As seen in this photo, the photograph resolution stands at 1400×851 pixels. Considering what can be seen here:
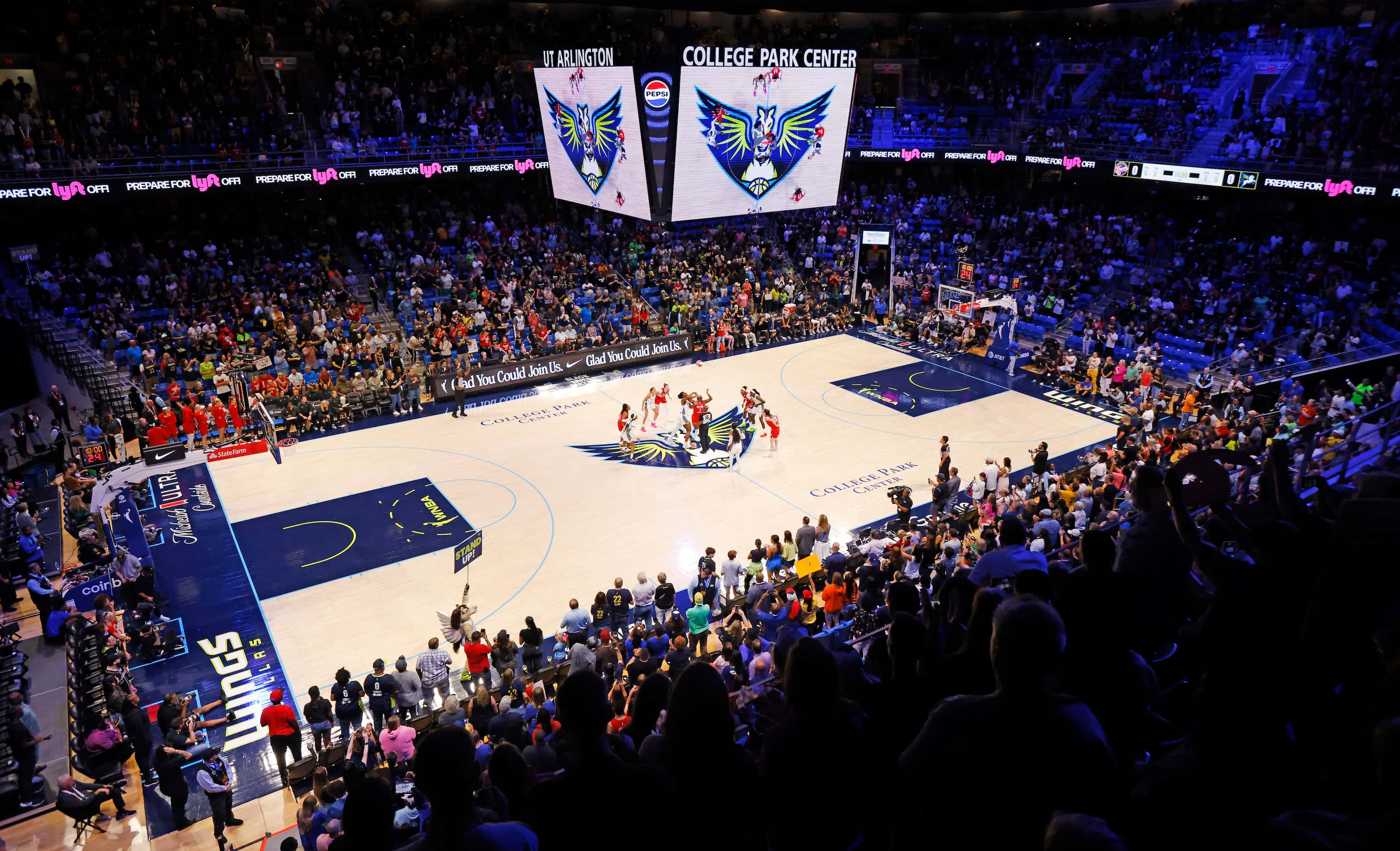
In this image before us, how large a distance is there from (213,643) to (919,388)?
18.3 metres

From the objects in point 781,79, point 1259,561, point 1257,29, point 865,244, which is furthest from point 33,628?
point 1257,29

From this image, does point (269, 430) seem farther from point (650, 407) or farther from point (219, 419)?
point (650, 407)

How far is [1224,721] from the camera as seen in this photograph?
3.21 m

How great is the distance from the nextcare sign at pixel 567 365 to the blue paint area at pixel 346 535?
5686mm

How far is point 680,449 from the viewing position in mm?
20344

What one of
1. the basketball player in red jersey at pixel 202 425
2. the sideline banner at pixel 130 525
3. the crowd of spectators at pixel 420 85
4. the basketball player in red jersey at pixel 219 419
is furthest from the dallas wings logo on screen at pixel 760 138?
the sideline banner at pixel 130 525

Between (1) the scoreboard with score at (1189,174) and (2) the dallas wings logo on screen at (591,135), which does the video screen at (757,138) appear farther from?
(1) the scoreboard with score at (1189,174)

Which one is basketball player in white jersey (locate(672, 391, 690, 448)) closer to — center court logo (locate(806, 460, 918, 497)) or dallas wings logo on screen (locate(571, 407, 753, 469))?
dallas wings logo on screen (locate(571, 407, 753, 469))

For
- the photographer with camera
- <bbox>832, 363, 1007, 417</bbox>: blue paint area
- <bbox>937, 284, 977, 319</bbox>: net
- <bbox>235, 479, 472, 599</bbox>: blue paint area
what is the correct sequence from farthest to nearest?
<bbox>937, 284, 977, 319</bbox>: net < <bbox>832, 363, 1007, 417</bbox>: blue paint area < the photographer with camera < <bbox>235, 479, 472, 599</bbox>: blue paint area

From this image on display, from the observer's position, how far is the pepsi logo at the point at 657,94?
1886 centimetres

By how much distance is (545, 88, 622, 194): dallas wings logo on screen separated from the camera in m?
20.4

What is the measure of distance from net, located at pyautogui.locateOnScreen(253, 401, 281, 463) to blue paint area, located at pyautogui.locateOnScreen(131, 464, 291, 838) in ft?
5.33

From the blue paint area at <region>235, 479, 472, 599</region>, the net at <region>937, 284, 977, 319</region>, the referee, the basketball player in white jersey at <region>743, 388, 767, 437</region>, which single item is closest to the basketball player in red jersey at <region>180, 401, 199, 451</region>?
the blue paint area at <region>235, 479, 472, 599</region>

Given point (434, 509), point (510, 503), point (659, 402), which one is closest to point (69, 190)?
point (434, 509)
